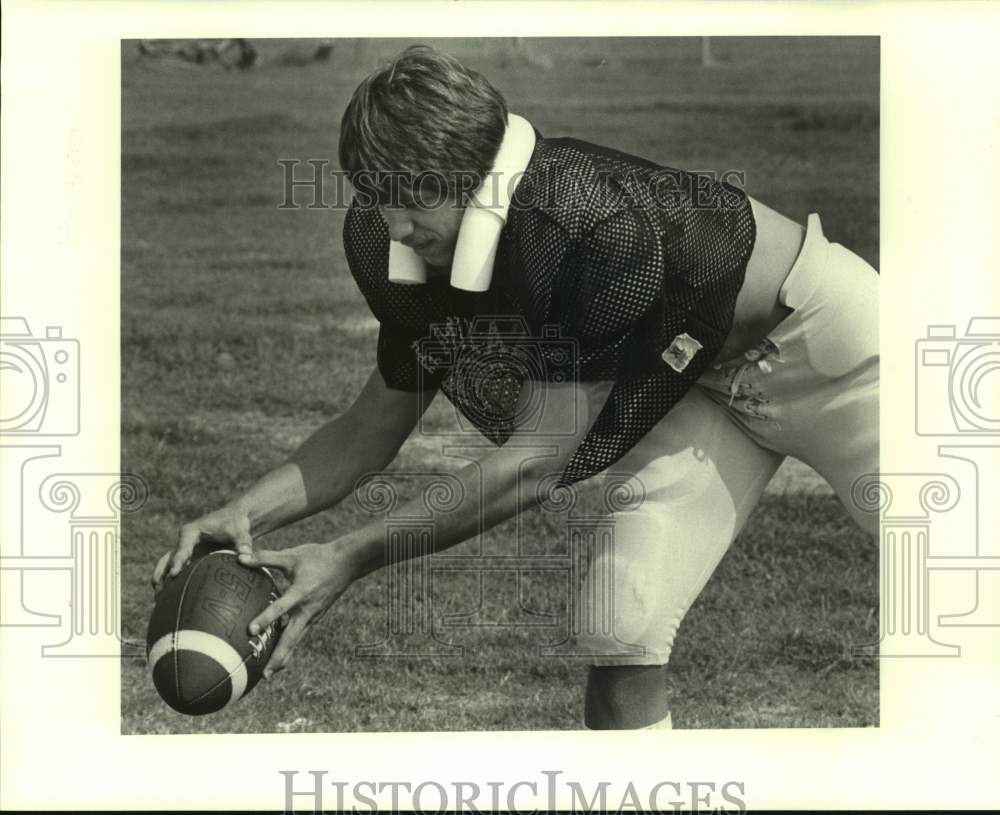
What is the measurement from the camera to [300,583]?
3.82 metres

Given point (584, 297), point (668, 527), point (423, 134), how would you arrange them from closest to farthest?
point (423, 134) → point (584, 297) → point (668, 527)

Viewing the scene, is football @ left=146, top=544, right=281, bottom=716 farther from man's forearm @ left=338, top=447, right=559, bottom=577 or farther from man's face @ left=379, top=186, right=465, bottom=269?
man's face @ left=379, top=186, right=465, bottom=269

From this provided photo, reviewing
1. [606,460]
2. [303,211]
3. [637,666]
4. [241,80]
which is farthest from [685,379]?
[303,211]

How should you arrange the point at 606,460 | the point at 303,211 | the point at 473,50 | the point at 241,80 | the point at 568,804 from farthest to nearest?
the point at 303,211 → the point at 241,80 → the point at 473,50 → the point at 568,804 → the point at 606,460

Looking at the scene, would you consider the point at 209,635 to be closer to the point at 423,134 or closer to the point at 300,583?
the point at 300,583

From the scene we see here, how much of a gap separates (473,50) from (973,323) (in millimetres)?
1703

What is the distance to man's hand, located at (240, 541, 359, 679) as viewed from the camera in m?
3.82

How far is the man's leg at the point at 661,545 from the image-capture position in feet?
13.4

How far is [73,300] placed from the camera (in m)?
4.66

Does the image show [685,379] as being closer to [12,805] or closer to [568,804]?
[568,804]

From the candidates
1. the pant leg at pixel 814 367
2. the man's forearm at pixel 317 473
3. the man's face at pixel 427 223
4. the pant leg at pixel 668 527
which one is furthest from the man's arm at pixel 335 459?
the pant leg at pixel 814 367

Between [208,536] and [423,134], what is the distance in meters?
1.09

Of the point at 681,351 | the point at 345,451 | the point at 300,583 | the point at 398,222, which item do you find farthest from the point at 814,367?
the point at 300,583

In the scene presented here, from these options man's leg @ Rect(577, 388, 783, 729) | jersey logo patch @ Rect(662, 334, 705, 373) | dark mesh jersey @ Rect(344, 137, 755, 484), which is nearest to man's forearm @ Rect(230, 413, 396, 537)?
dark mesh jersey @ Rect(344, 137, 755, 484)
